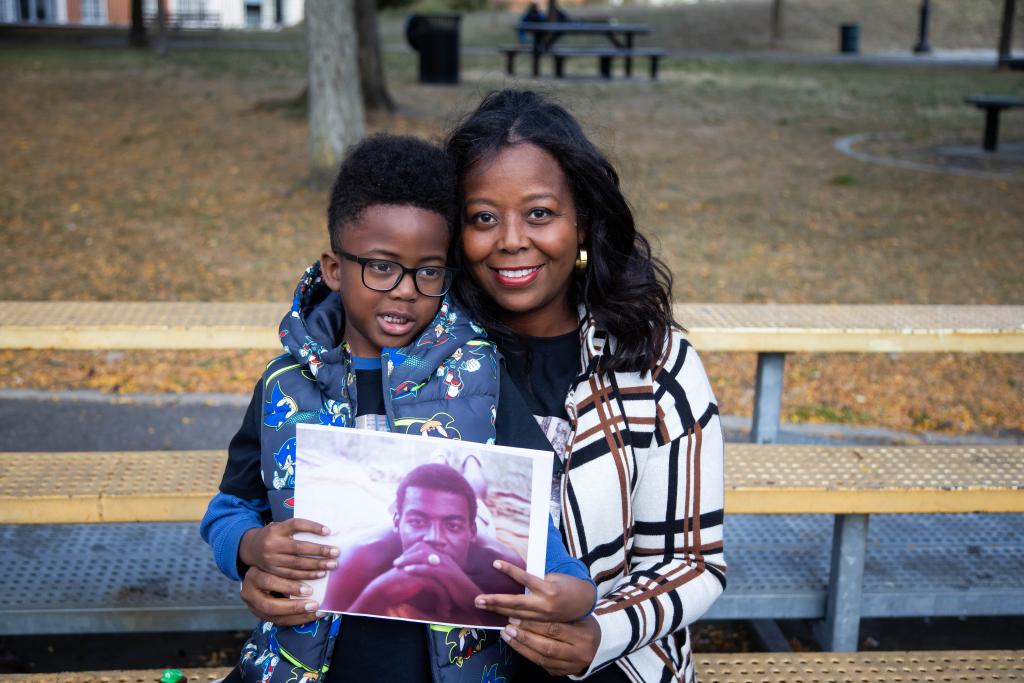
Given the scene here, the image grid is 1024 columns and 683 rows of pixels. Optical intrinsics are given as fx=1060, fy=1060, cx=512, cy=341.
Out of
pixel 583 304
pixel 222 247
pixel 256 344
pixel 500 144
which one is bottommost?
pixel 222 247

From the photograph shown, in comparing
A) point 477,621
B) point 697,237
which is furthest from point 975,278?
point 477,621

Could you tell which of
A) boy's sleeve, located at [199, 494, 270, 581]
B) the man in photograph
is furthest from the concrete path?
the man in photograph

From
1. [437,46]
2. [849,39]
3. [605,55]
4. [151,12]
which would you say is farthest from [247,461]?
[151,12]

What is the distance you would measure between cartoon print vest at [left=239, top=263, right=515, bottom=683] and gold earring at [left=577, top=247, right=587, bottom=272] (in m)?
0.39

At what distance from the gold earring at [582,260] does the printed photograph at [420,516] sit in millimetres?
664

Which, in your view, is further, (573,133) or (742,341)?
(742,341)

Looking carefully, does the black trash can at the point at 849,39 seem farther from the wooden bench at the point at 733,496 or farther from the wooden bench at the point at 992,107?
the wooden bench at the point at 733,496

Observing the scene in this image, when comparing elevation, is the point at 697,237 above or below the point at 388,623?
below

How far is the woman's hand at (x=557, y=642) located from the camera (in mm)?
1896

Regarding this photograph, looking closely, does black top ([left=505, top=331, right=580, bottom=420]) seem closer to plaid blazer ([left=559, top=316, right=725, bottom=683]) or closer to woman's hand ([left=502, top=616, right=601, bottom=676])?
plaid blazer ([left=559, top=316, right=725, bottom=683])

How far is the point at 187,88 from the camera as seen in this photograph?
17.2m

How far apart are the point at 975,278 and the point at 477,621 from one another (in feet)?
23.2

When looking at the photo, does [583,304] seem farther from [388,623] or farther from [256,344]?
[256,344]

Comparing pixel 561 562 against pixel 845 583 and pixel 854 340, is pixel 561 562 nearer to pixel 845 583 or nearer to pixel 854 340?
pixel 845 583
